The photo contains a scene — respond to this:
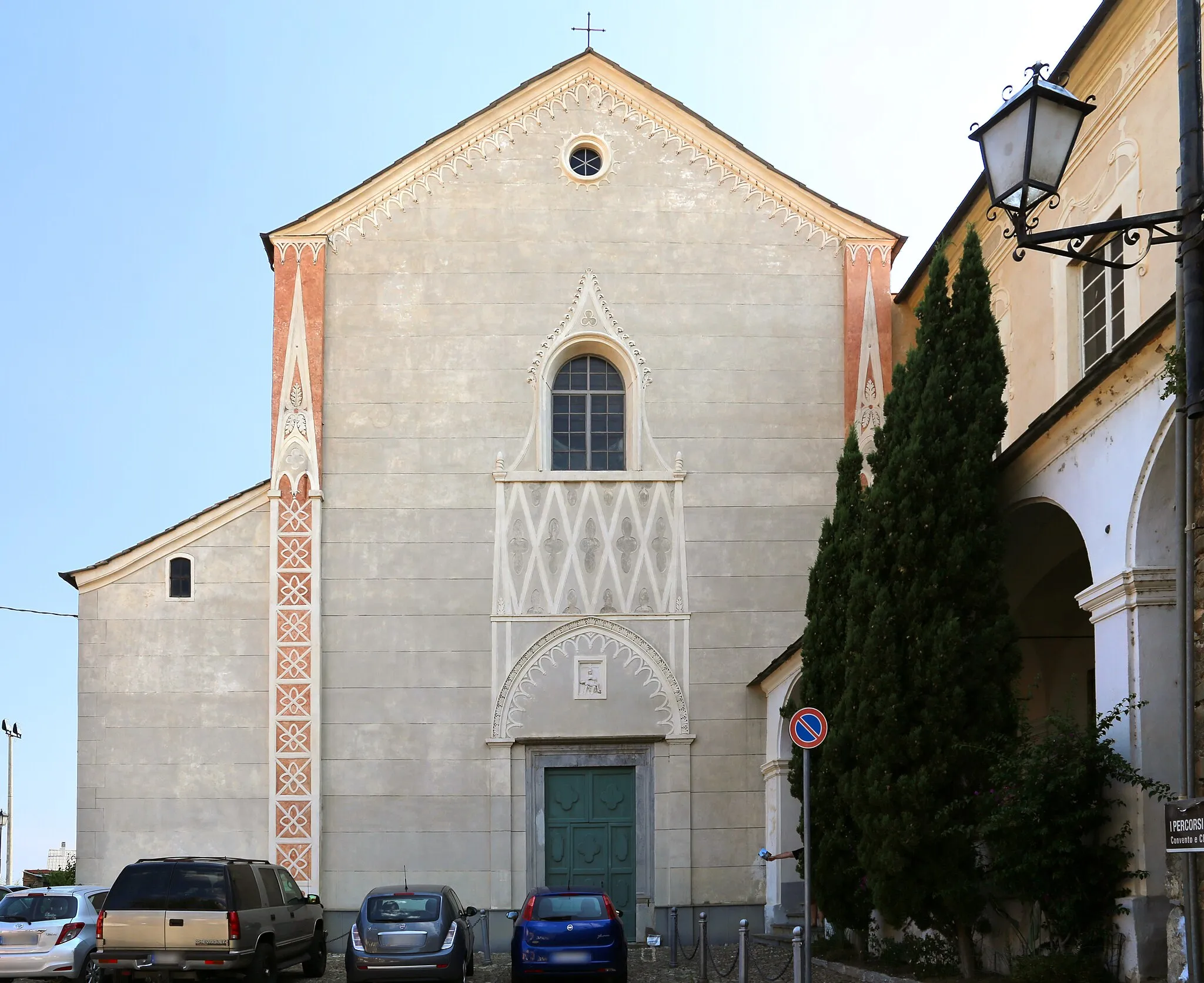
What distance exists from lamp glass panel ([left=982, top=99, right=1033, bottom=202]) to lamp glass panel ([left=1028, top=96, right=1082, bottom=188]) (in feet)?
0.19

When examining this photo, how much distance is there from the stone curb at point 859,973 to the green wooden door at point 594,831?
4726 millimetres

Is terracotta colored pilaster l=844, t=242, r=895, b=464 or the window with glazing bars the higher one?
terracotta colored pilaster l=844, t=242, r=895, b=464

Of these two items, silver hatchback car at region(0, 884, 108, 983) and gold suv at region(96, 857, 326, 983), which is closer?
gold suv at region(96, 857, 326, 983)

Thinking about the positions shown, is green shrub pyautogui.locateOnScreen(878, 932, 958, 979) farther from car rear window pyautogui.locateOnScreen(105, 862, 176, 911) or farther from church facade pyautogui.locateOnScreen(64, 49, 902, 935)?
car rear window pyautogui.locateOnScreen(105, 862, 176, 911)

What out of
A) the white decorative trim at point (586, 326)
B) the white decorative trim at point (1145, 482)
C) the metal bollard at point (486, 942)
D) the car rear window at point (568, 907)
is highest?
the white decorative trim at point (586, 326)

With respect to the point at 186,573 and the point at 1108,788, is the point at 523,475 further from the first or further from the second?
the point at 1108,788

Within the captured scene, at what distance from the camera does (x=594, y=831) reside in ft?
72.9

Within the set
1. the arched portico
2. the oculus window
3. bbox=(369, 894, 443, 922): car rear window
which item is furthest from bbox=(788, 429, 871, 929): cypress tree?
the oculus window

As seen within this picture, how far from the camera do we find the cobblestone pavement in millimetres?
16656

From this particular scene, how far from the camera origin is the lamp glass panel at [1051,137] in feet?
26.7

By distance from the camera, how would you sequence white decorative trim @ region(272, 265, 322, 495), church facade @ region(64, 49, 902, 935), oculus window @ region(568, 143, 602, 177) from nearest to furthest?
church facade @ region(64, 49, 902, 935) → white decorative trim @ region(272, 265, 322, 495) → oculus window @ region(568, 143, 602, 177)

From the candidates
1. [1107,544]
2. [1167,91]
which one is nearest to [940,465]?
[1107,544]

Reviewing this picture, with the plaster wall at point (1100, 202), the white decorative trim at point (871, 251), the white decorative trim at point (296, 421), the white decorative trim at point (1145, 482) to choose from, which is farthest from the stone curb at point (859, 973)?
the white decorative trim at point (871, 251)

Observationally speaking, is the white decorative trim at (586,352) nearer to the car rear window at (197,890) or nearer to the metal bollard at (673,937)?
the metal bollard at (673,937)
